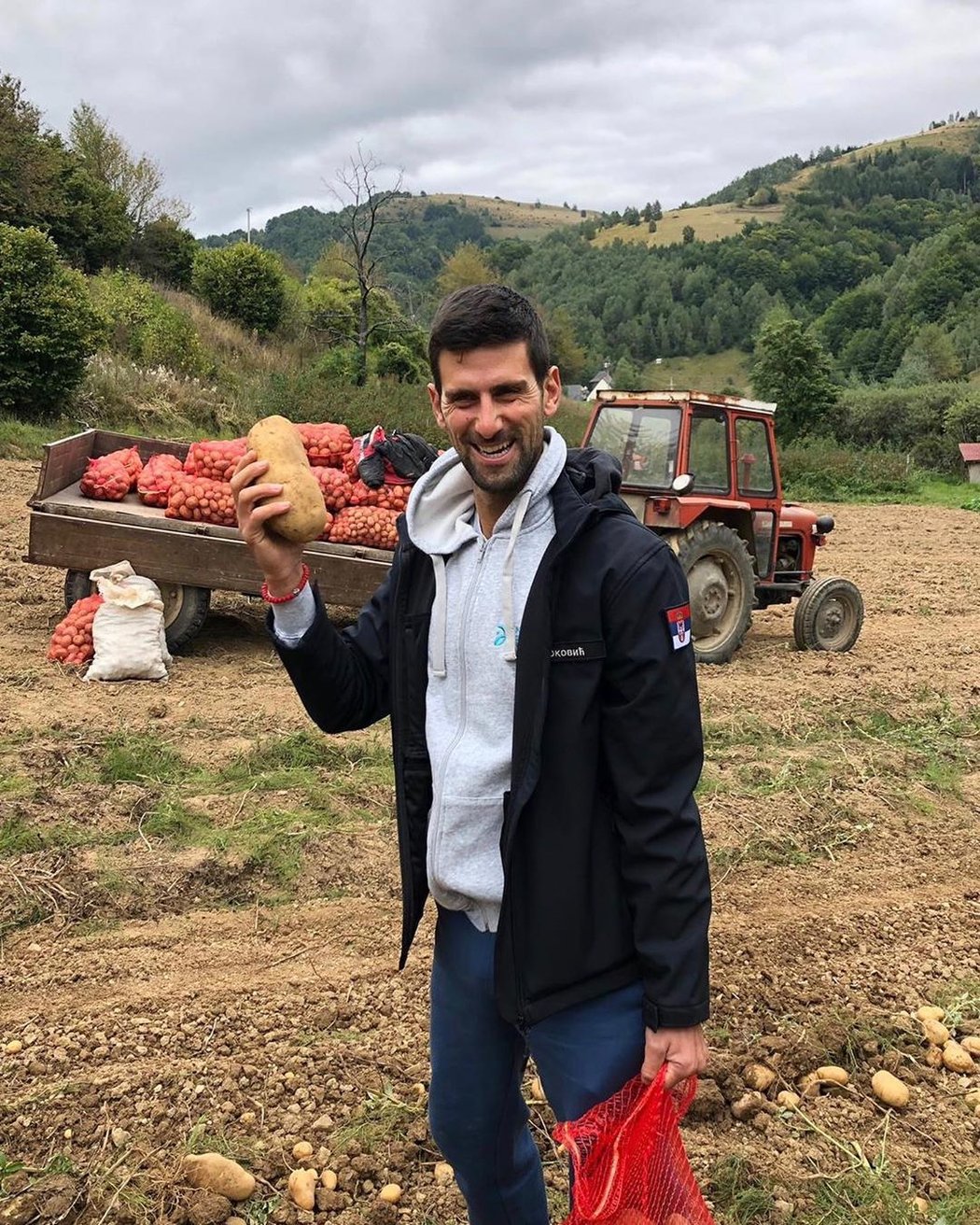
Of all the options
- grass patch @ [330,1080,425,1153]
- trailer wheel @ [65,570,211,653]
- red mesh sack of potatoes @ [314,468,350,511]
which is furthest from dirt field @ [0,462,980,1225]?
red mesh sack of potatoes @ [314,468,350,511]

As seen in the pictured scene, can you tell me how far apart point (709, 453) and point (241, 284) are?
20.5m

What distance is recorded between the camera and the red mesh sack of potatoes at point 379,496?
21.4 feet

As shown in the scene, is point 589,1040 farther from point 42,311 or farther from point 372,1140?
point 42,311

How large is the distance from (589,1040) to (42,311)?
50.0ft

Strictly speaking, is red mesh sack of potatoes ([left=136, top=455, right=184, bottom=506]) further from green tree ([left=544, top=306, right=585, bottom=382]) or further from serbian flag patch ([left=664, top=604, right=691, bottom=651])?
green tree ([left=544, top=306, right=585, bottom=382])

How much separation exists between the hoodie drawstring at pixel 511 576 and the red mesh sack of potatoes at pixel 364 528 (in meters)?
4.76

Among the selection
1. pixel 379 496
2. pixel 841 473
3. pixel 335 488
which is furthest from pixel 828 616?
pixel 841 473

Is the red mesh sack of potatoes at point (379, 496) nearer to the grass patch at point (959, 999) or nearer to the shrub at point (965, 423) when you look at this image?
the grass patch at point (959, 999)

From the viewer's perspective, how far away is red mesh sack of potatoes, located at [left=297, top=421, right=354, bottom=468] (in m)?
6.62

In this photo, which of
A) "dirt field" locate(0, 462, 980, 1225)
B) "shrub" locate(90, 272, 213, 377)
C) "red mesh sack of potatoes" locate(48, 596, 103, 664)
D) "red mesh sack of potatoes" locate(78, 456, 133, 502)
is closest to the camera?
"dirt field" locate(0, 462, 980, 1225)

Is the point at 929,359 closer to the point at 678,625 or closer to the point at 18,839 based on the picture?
the point at 18,839

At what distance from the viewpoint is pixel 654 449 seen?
22.9ft

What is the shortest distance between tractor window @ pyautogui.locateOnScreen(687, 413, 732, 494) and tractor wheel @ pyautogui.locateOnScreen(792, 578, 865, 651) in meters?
1.16

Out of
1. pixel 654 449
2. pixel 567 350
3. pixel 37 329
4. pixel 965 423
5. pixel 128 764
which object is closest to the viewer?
pixel 128 764
